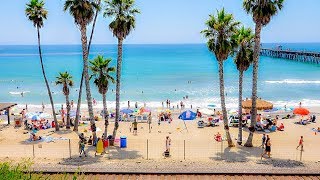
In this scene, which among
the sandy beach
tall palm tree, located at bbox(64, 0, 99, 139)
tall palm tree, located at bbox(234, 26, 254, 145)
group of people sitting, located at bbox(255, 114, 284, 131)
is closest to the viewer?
the sandy beach

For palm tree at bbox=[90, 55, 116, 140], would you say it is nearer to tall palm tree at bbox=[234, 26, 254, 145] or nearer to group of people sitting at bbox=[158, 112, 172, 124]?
tall palm tree at bbox=[234, 26, 254, 145]

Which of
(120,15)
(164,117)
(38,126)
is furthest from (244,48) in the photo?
(38,126)

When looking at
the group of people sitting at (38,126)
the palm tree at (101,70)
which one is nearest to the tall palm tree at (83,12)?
the palm tree at (101,70)

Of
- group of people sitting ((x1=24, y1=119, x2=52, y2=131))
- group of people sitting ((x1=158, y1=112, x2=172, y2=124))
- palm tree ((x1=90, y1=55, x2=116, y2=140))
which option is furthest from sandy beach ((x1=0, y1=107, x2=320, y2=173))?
group of people sitting ((x1=158, y1=112, x2=172, y2=124))

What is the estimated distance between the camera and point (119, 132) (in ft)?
109

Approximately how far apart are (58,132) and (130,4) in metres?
14.1

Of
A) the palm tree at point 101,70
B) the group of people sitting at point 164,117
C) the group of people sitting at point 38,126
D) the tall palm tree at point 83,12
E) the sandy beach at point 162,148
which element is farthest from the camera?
the group of people sitting at point 164,117

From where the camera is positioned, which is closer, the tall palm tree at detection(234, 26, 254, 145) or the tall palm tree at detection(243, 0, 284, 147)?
the tall palm tree at detection(243, 0, 284, 147)

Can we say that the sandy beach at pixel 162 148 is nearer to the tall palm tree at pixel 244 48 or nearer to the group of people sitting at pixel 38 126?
the group of people sitting at pixel 38 126

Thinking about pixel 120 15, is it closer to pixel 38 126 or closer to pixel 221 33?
pixel 221 33

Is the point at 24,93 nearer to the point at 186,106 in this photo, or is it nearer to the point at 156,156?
the point at 186,106

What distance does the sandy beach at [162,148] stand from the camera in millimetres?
23266

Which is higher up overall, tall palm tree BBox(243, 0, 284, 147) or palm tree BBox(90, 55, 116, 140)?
tall palm tree BBox(243, 0, 284, 147)

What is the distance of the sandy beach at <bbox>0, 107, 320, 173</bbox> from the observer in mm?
23266
